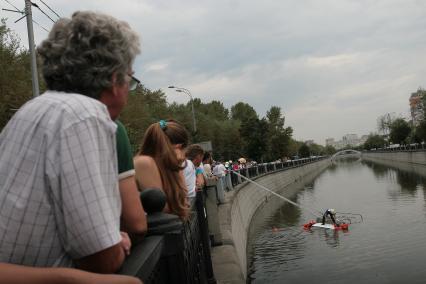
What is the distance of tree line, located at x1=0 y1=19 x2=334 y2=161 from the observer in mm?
22141

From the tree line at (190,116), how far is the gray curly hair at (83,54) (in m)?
11.4

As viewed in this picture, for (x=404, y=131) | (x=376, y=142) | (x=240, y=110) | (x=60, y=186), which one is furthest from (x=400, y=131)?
(x=60, y=186)

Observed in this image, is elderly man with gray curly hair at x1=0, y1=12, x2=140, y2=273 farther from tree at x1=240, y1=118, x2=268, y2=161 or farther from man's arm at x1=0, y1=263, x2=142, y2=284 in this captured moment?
tree at x1=240, y1=118, x2=268, y2=161

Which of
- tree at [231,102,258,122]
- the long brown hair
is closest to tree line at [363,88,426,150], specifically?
tree at [231,102,258,122]

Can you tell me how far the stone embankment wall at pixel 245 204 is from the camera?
1243 centimetres

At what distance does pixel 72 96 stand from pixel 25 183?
0.30 metres

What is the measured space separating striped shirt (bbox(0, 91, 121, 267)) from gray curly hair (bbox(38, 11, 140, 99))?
18 centimetres

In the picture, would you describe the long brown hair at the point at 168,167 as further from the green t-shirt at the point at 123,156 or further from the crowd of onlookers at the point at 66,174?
the crowd of onlookers at the point at 66,174

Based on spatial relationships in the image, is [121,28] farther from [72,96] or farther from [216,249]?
[216,249]

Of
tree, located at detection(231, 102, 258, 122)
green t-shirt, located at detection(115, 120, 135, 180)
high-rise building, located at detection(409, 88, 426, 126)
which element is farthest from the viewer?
tree, located at detection(231, 102, 258, 122)

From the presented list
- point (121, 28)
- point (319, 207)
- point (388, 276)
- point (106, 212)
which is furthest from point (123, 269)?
point (319, 207)

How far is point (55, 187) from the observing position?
1.38m

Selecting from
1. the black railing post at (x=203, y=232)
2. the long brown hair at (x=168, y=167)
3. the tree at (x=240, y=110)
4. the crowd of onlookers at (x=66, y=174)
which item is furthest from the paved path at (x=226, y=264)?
the tree at (x=240, y=110)

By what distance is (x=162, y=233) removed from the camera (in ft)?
7.55
